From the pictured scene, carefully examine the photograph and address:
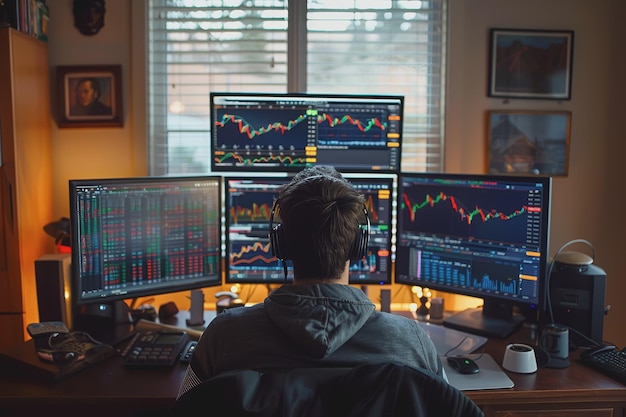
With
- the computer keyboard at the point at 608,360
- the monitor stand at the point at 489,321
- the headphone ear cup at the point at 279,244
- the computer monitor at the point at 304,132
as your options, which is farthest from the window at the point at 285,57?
the headphone ear cup at the point at 279,244

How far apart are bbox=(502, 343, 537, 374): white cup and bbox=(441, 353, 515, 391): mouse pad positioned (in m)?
0.03

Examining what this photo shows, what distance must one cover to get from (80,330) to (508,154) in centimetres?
194

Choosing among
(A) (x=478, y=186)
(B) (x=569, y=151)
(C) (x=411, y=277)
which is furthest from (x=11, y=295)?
(B) (x=569, y=151)

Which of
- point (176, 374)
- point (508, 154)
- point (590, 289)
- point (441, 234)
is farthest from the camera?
point (508, 154)

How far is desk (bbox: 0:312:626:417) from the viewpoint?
1.52 m

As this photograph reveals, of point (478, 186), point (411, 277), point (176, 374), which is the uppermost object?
point (478, 186)

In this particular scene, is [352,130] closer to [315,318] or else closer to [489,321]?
[489,321]

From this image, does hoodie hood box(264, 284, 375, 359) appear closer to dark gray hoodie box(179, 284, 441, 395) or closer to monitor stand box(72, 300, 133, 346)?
dark gray hoodie box(179, 284, 441, 395)

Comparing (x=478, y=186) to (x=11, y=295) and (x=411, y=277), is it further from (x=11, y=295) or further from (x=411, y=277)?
(x=11, y=295)

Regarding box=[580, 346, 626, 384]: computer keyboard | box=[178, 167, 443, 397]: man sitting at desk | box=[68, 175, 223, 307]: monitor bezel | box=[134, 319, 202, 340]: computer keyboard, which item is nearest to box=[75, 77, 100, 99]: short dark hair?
box=[68, 175, 223, 307]: monitor bezel

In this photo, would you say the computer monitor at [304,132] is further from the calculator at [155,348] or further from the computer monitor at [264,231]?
the calculator at [155,348]

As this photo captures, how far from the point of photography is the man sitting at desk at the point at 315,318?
112cm

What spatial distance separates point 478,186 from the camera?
2.00 m

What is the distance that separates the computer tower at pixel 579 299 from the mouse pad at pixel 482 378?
1.28 feet
